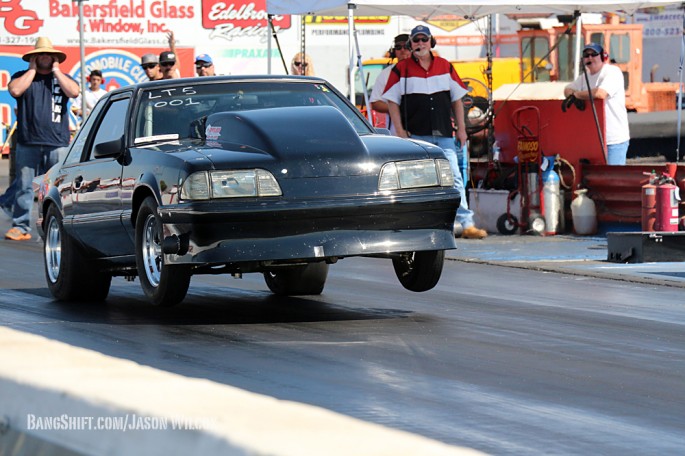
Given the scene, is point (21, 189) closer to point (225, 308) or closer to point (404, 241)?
point (225, 308)

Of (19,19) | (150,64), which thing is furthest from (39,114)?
(19,19)

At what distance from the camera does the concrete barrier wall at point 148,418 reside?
3.22 metres

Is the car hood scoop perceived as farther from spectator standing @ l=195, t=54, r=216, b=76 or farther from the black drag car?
spectator standing @ l=195, t=54, r=216, b=76

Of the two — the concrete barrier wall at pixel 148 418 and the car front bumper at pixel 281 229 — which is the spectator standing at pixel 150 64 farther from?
the concrete barrier wall at pixel 148 418

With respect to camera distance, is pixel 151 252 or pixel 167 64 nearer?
pixel 151 252

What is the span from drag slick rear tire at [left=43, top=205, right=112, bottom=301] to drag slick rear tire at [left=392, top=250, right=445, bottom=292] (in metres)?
1.96

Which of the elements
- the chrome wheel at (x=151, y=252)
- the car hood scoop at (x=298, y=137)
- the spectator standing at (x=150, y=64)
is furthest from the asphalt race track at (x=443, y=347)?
the spectator standing at (x=150, y=64)

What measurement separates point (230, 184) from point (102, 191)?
1.54 m

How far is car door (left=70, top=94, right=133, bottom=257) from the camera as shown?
9195 mm

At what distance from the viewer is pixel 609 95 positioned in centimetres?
1546

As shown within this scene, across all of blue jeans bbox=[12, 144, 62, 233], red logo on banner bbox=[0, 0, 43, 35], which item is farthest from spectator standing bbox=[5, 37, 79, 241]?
red logo on banner bbox=[0, 0, 43, 35]

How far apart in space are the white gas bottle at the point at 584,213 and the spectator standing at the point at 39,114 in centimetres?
503

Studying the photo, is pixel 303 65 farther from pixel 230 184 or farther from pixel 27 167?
pixel 230 184

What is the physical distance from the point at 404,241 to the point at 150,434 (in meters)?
4.96
